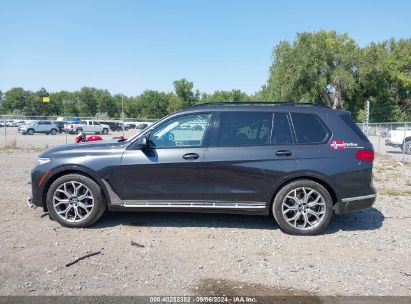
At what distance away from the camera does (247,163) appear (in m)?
5.08

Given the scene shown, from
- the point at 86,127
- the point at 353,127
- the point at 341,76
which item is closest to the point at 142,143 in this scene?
the point at 353,127

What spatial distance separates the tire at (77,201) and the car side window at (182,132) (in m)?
1.08

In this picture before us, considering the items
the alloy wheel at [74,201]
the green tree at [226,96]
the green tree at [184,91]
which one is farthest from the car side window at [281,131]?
the green tree at [226,96]

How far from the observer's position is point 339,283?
3738mm

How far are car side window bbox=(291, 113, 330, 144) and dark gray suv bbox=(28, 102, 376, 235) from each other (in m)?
0.01

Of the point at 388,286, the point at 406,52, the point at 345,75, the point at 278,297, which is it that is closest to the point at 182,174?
the point at 278,297

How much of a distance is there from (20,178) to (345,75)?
33145 mm

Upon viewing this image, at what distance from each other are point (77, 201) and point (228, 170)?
7.20 feet

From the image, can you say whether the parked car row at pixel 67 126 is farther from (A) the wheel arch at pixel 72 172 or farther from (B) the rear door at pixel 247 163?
(B) the rear door at pixel 247 163

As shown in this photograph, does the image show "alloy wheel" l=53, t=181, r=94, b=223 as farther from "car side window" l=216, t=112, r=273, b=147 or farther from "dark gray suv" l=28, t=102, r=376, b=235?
"car side window" l=216, t=112, r=273, b=147

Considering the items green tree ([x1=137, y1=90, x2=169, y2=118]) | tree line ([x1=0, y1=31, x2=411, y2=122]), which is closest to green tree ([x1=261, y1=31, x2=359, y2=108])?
tree line ([x1=0, y1=31, x2=411, y2=122])

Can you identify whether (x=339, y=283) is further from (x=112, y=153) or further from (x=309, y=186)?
(x=112, y=153)

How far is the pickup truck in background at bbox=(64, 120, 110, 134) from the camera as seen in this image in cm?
4317

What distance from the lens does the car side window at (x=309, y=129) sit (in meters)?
5.18
